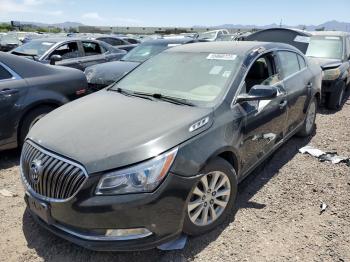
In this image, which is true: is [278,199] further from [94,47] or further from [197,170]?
[94,47]

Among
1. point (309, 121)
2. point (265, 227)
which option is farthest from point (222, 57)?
point (309, 121)

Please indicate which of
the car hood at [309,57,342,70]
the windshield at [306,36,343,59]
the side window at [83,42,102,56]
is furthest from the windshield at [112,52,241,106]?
the windshield at [306,36,343,59]

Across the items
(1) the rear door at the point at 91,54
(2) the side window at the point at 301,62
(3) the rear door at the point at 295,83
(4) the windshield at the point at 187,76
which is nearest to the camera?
(4) the windshield at the point at 187,76

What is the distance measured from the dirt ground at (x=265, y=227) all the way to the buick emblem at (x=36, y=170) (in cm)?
64

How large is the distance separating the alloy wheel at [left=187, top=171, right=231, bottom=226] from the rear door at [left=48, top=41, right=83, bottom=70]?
6.02m

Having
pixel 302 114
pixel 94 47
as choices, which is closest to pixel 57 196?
pixel 302 114

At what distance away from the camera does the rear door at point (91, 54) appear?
860 cm

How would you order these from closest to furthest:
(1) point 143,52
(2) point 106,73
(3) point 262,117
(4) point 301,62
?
(3) point 262,117, (4) point 301,62, (2) point 106,73, (1) point 143,52

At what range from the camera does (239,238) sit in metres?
3.09

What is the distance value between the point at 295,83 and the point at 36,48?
19.9ft

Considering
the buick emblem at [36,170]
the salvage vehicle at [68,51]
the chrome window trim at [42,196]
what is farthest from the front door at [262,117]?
the salvage vehicle at [68,51]

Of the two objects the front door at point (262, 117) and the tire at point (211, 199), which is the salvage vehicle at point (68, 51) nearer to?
the front door at point (262, 117)

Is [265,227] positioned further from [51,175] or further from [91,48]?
[91,48]

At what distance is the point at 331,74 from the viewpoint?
7375 mm
